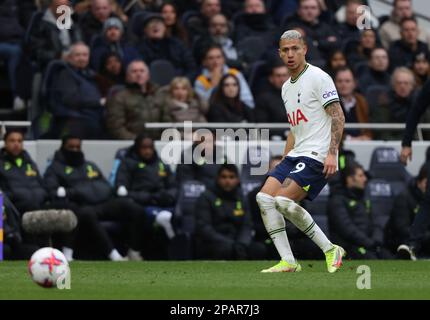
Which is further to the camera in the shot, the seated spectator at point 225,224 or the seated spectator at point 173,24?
the seated spectator at point 173,24

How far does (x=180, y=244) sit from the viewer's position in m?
17.8

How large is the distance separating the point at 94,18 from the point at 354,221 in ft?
17.4

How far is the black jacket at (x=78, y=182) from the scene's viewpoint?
17734mm

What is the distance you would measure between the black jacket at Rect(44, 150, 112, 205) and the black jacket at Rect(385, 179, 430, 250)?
3.72 metres

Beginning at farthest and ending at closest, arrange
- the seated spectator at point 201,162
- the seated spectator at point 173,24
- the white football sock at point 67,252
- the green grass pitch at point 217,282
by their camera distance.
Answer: the seated spectator at point 173,24, the seated spectator at point 201,162, the white football sock at point 67,252, the green grass pitch at point 217,282

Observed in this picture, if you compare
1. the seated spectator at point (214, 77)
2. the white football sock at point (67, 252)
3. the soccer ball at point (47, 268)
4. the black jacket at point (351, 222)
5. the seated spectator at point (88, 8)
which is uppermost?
the seated spectator at point (88, 8)

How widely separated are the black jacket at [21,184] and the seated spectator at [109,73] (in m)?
2.16

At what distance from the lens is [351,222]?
1767cm

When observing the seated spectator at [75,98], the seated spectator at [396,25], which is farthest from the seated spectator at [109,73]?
the seated spectator at [396,25]

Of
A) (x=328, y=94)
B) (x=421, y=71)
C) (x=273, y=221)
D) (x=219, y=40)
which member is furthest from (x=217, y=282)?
(x=421, y=71)

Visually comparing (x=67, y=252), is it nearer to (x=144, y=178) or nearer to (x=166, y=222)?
(x=166, y=222)

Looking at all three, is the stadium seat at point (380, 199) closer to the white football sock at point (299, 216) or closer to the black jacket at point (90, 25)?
the black jacket at point (90, 25)

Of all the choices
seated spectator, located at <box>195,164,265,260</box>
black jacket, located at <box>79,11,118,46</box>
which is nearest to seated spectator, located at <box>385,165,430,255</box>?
seated spectator, located at <box>195,164,265,260</box>

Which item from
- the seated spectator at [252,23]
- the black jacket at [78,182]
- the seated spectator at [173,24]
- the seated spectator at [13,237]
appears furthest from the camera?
the seated spectator at [252,23]
